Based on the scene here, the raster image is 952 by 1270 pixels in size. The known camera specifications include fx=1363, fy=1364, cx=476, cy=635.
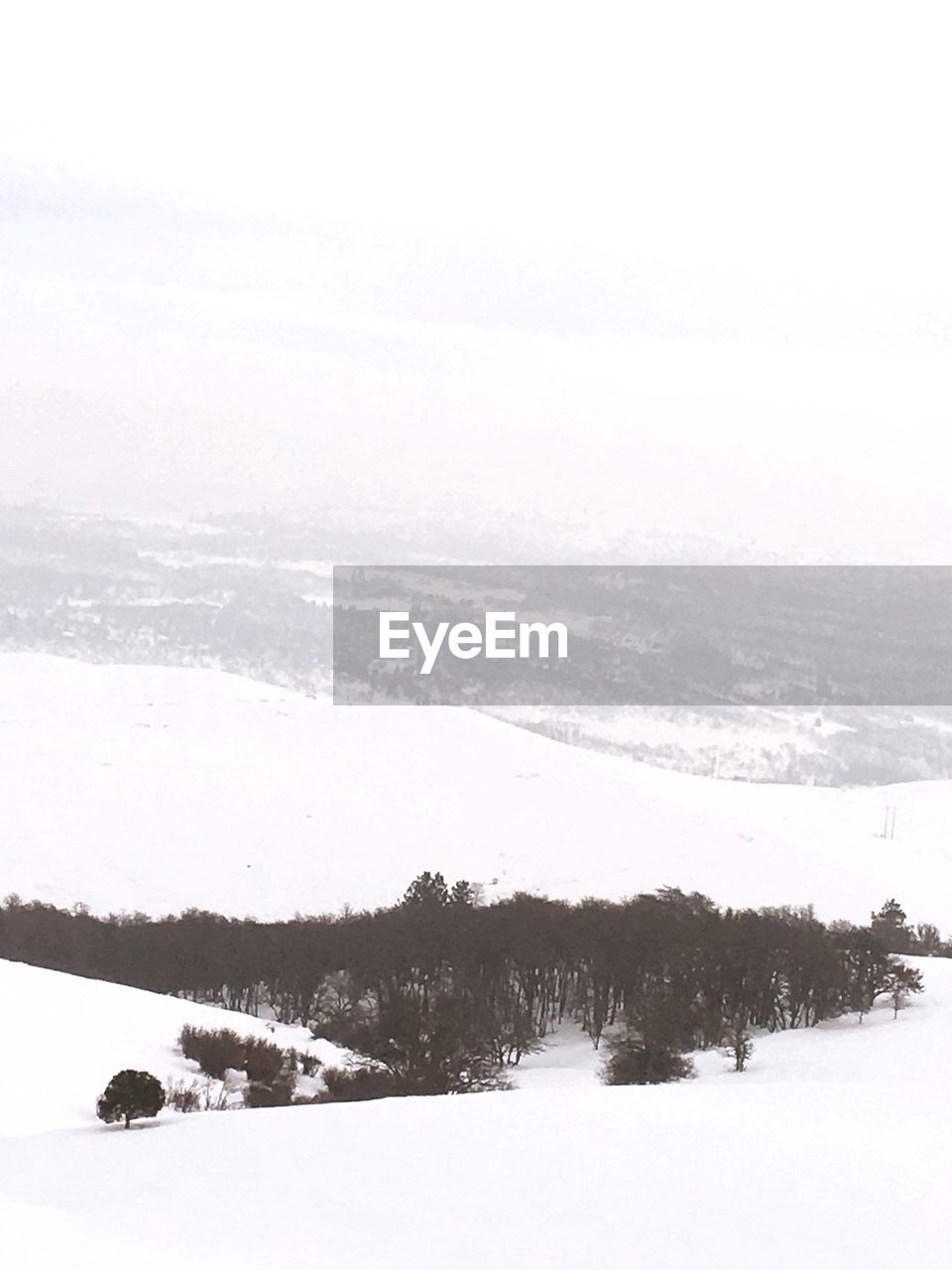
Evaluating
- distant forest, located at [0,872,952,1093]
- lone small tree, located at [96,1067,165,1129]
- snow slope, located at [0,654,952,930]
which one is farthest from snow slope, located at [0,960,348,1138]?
snow slope, located at [0,654,952,930]

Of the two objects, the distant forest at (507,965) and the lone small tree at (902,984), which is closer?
the lone small tree at (902,984)

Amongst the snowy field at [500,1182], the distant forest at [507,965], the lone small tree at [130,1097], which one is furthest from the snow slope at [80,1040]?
the distant forest at [507,965]

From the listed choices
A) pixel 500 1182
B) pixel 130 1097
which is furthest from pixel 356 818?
pixel 500 1182

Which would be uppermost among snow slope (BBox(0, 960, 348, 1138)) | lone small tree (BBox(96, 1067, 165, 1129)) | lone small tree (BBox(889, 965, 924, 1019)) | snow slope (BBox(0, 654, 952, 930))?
lone small tree (BBox(96, 1067, 165, 1129))

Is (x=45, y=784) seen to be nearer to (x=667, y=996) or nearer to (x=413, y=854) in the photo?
(x=413, y=854)

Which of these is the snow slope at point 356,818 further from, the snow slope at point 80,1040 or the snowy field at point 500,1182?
the snowy field at point 500,1182

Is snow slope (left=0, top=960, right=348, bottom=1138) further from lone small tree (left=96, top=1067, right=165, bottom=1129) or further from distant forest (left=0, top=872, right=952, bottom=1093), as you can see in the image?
distant forest (left=0, top=872, right=952, bottom=1093)
